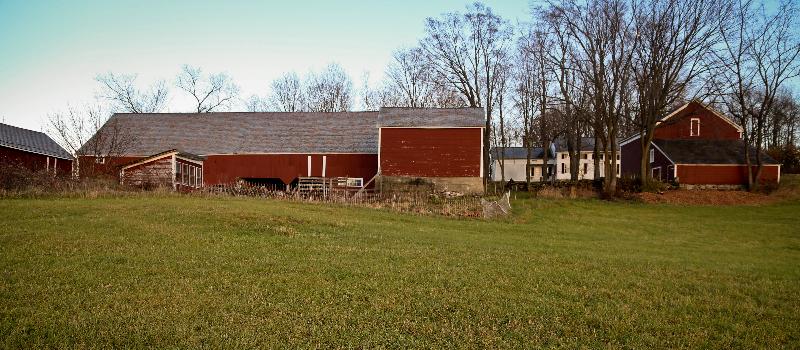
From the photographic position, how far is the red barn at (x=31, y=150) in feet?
117

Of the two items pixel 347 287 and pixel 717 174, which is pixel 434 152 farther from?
pixel 347 287

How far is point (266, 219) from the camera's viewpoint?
16.4 m

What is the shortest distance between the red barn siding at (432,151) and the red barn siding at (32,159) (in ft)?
59.4

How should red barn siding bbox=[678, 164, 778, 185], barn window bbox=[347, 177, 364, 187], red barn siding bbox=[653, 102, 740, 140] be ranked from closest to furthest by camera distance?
barn window bbox=[347, 177, 364, 187]
red barn siding bbox=[678, 164, 778, 185]
red barn siding bbox=[653, 102, 740, 140]

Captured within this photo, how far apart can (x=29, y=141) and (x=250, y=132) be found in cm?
1375

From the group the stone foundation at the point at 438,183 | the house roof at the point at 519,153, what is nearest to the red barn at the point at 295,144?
the stone foundation at the point at 438,183

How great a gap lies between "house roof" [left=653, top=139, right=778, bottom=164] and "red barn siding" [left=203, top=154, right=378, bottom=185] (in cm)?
2299

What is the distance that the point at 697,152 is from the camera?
45188 millimetres

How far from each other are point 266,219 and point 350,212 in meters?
6.29

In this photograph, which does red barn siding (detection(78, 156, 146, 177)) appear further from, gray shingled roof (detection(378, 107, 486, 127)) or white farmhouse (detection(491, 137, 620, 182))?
white farmhouse (detection(491, 137, 620, 182))

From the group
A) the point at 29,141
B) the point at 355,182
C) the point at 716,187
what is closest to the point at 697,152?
the point at 716,187

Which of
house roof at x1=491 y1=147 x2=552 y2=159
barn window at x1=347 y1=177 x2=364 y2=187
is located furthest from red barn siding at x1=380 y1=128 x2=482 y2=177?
house roof at x1=491 y1=147 x2=552 y2=159

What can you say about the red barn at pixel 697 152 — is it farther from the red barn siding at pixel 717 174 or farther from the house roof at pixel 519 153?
the house roof at pixel 519 153

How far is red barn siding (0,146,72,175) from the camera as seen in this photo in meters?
35.2
